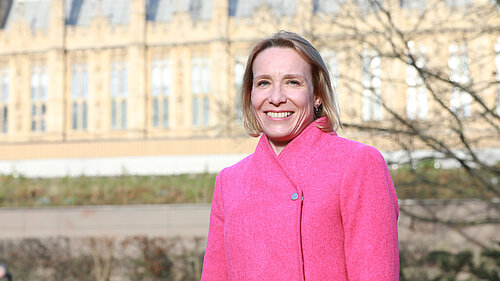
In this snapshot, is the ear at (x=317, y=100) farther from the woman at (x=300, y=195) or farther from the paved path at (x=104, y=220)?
the paved path at (x=104, y=220)

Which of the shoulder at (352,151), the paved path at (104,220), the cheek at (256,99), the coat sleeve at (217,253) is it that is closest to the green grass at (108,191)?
the paved path at (104,220)

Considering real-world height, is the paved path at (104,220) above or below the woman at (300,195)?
below

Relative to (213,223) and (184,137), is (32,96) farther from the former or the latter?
(213,223)

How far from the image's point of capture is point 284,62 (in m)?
1.59

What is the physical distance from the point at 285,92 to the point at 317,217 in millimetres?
352

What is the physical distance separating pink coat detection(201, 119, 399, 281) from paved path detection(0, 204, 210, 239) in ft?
39.9

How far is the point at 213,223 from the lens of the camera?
176 cm

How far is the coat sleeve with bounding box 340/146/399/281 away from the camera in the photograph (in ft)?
4.61

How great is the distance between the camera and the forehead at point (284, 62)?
5.21ft

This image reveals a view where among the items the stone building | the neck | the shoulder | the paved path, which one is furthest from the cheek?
the stone building

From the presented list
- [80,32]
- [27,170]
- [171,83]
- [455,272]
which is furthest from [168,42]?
[455,272]

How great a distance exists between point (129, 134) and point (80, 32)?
16.4ft

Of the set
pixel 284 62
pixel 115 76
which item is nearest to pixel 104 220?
pixel 284 62

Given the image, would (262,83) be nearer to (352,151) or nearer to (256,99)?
(256,99)
